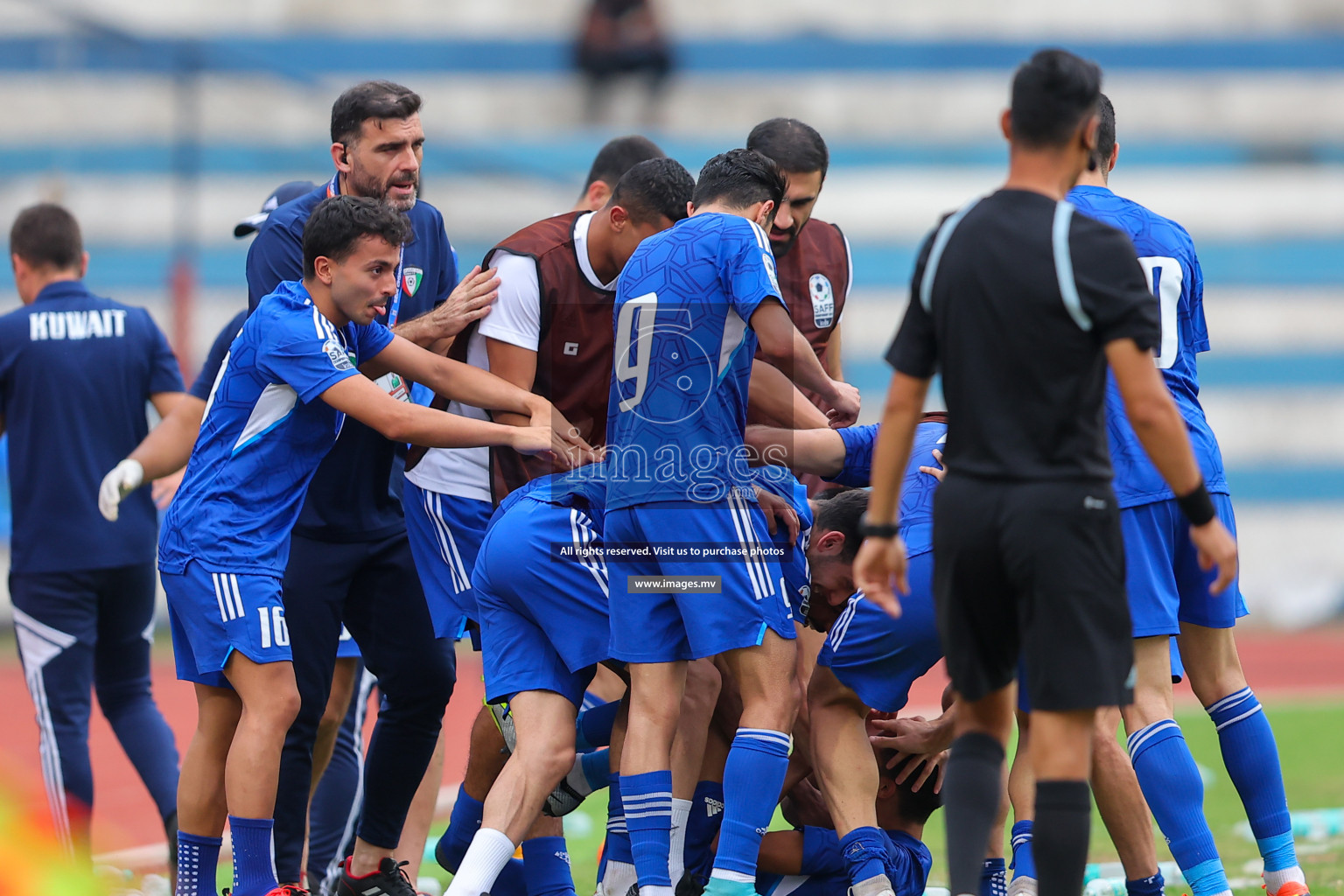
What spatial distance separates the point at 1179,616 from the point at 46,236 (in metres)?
4.87

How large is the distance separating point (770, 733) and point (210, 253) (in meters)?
11.2

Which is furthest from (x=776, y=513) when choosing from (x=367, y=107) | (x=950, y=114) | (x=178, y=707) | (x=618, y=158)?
(x=950, y=114)

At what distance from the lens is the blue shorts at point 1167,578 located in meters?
4.54

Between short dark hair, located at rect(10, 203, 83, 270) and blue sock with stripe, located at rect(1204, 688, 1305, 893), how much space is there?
16.5 feet

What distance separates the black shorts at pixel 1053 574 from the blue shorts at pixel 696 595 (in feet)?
3.22

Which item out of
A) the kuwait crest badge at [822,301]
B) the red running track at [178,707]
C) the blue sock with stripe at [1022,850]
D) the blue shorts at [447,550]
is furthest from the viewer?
the red running track at [178,707]

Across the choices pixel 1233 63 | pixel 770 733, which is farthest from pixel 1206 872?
pixel 1233 63

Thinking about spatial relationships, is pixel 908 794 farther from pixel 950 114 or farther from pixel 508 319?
pixel 950 114

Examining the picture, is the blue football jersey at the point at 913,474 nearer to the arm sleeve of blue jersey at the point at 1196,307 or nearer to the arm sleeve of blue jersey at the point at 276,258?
the arm sleeve of blue jersey at the point at 1196,307

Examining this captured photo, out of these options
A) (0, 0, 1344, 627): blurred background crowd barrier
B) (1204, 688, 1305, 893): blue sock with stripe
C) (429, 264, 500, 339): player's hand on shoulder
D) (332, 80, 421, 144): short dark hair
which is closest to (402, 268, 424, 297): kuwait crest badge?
(429, 264, 500, 339): player's hand on shoulder

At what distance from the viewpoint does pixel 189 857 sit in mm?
4750

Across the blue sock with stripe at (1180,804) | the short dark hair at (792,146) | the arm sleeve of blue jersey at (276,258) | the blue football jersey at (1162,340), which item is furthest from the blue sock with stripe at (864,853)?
the arm sleeve of blue jersey at (276,258)

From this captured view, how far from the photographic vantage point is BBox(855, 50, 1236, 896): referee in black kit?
3.52m

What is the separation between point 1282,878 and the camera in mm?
4695
